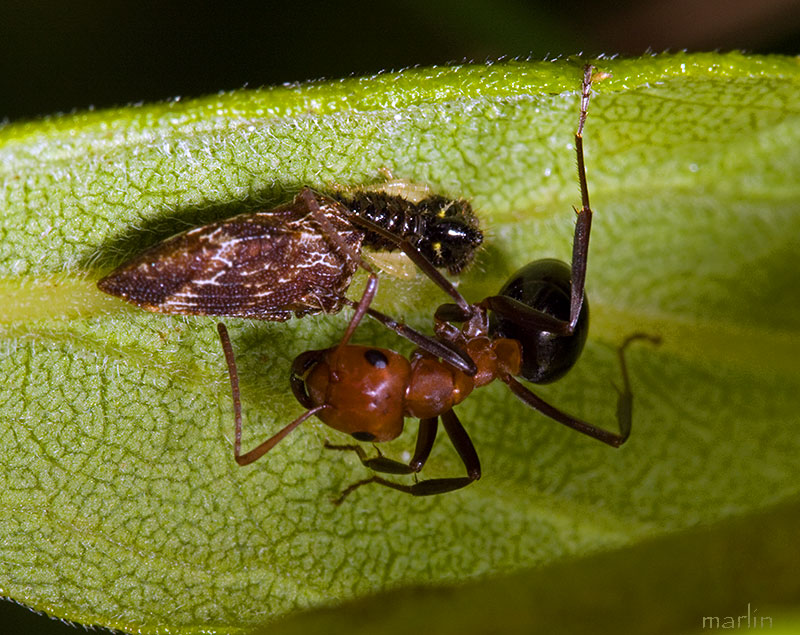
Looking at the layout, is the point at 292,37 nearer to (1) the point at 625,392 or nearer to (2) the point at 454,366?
(2) the point at 454,366

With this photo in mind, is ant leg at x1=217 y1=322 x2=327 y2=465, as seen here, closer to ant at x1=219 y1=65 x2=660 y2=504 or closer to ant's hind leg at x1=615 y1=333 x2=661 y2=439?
ant at x1=219 y1=65 x2=660 y2=504

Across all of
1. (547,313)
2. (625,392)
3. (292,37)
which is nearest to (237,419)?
(547,313)

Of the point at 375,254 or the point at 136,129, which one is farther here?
the point at 375,254

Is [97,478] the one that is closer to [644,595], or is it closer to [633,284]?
[644,595]

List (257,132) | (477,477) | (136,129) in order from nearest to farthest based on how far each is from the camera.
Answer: (136,129) < (257,132) < (477,477)

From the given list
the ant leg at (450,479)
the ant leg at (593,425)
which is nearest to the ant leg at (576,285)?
the ant leg at (593,425)

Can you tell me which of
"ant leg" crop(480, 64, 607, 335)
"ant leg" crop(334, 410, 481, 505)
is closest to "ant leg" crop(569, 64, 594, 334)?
"ant leg" crop(480, 64, 607, 335)

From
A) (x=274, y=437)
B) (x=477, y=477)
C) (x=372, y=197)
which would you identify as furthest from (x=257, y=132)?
(x=477, y=477)
